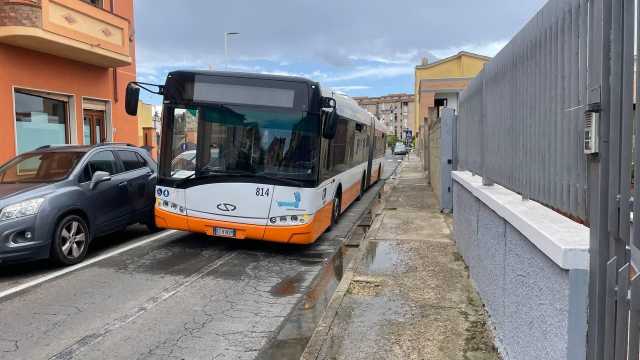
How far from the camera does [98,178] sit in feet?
25.1

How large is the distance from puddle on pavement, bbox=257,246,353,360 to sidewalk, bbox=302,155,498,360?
0.67 feet

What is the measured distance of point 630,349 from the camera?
1.94 metres

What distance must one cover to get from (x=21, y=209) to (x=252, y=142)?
3.18 meters

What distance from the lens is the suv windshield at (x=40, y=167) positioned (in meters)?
7.50

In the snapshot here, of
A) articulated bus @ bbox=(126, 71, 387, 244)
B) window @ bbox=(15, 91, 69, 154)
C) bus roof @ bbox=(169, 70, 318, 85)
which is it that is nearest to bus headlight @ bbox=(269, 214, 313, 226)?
articulated bus @ bbox=(126, 71, 387, 244)

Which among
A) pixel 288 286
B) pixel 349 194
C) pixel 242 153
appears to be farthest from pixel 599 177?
pixel 349 194

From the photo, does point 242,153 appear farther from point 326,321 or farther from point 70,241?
point 326,321

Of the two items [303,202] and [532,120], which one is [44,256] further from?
[532,120]

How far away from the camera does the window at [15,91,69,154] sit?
13.7 meters

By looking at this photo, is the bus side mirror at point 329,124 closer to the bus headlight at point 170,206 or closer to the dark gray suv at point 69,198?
the bus headlight at point 170,206

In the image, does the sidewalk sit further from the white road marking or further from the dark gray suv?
the dark gray suv

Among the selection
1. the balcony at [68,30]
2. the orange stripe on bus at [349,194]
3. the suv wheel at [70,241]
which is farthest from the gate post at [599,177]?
the balcony at [68,30]

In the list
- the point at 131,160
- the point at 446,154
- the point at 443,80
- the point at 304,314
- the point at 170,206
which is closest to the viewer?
the point at 304,314

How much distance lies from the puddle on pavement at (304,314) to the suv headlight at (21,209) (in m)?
3.26
